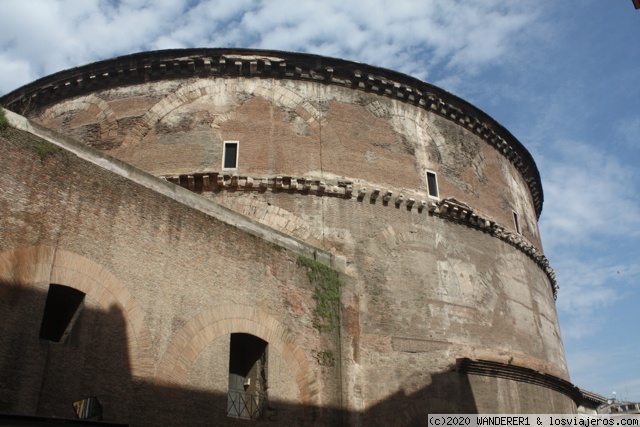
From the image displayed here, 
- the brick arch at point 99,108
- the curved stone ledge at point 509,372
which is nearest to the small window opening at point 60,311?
the brick arch at point 99,108

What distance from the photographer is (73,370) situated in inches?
252

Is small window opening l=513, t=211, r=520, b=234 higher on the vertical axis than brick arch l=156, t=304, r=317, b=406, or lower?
higher

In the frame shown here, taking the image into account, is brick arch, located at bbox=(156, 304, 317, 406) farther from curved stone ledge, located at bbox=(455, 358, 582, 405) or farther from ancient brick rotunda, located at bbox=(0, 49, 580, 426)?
curved stone ledge, located at bbox=(455, 358, 582, 405)

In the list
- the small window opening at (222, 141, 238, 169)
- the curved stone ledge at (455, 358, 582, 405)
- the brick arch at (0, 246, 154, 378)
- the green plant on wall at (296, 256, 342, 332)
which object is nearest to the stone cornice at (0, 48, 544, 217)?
the small window opening at (222, 141, 238, 169)

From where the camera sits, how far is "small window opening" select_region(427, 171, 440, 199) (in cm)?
1318

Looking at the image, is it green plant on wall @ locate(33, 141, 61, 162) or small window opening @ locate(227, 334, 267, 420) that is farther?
small window opening @ locate(227, 334, 267, 420)

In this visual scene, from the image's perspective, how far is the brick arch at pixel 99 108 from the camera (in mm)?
12817

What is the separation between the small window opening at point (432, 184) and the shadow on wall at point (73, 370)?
6.33 metres

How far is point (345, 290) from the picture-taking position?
417 inches

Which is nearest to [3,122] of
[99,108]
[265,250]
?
[265,250]

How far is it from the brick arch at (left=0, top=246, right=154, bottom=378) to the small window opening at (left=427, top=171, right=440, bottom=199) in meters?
7.54

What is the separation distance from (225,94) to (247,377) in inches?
246

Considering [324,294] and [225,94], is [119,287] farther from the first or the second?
[225,94]

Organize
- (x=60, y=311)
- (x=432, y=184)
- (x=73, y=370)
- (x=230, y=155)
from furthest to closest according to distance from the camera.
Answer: (x=432, y=184), (x=230, y=155), (x=60, y=311), (x=73, y=370)
